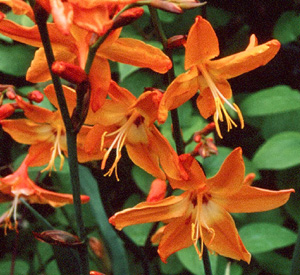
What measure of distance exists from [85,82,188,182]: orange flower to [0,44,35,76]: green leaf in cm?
61

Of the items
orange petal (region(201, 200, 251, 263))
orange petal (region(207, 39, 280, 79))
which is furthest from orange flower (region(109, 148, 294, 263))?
orange petal (region(207, 39, 280, 79))

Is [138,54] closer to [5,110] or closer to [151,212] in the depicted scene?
[151,212]

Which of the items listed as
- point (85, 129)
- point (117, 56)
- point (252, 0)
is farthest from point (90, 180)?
point (252, 0)

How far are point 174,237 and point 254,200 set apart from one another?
130 mm

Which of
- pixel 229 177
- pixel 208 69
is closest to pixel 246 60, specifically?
pixel 208 69

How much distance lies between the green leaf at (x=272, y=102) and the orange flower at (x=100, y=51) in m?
0.64

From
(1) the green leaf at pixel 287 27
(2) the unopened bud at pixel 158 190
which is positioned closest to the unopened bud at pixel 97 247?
(2) the unopened bud at pixel 158 190

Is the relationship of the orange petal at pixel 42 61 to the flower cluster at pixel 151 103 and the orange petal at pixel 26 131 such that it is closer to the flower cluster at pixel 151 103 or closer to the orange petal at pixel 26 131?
the flower cluster at pixel 151 103

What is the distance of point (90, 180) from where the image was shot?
829mm

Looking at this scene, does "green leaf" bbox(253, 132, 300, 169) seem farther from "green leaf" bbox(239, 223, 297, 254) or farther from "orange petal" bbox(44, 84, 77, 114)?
"orange petal" bbox(44, 84, 77, 114)

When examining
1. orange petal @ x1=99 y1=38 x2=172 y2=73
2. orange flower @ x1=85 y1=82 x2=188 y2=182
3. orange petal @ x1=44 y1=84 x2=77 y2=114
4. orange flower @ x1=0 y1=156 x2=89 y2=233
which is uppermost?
orange petal @ x1=99 y1=38 x2=172 y2=73

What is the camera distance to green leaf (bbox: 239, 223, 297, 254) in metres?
1.13

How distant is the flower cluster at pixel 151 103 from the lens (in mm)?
509

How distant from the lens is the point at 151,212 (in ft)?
2.20
